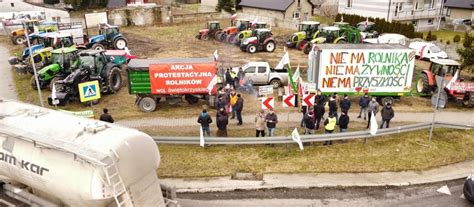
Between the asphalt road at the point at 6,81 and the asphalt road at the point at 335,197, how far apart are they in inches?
599

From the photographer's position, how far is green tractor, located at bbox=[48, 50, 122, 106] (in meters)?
20.4

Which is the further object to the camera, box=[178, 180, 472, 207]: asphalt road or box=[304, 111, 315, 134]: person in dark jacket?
box=[304, 111, 315, 134]: person in dark jacket

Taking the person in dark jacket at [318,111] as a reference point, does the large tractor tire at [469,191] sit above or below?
below

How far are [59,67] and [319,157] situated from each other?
15.8 m

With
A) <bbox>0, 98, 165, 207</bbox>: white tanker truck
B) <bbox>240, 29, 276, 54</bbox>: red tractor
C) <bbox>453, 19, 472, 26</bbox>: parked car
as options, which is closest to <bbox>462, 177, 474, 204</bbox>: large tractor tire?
<bbox>0, 98, 165, 207</bbox>: white tanker truck

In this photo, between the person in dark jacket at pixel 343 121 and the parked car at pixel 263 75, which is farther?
the parked car at pixel 263 75

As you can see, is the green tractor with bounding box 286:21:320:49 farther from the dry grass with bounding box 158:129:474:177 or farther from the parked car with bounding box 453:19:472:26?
the parked car with bounding box 453:19:472:26

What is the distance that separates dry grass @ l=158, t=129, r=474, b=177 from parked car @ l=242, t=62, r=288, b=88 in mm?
7938

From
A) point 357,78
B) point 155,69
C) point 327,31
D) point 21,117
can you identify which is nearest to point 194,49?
point 327,31

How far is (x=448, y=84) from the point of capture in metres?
20.0

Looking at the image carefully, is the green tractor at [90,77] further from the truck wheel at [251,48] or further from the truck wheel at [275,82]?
the truck wheel at [251,48]

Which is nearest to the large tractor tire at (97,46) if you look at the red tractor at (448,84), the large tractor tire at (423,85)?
the large tractor tire at (423,85)

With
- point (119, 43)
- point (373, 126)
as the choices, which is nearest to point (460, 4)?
point (119, 43)

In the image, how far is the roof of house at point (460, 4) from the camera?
45469 mm
